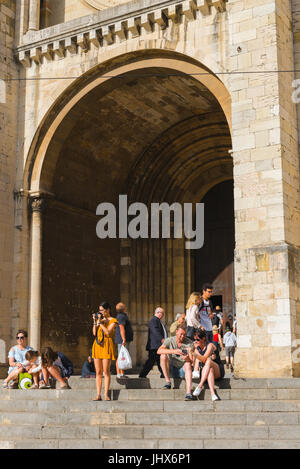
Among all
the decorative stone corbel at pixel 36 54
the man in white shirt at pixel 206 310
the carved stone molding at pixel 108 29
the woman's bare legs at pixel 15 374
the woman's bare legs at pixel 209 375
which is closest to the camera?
the woman's bare legs at pixel 209 375

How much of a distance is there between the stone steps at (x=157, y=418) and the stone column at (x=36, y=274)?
4.62m

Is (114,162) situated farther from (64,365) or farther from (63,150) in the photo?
(64,365)

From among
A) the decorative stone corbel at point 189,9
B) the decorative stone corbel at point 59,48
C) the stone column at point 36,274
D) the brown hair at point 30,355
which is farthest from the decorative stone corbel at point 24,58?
the brown hair at point 30,355

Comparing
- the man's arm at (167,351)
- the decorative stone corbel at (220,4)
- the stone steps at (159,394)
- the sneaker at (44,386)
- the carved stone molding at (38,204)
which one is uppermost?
the decorative stone corbel at (220,4)

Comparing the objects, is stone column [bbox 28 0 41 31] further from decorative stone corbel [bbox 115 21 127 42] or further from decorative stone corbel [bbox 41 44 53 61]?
decorative stone corbel [bbox 115 21 127 42]

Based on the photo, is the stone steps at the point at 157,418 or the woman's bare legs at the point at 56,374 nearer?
the stone steps at the point at 157,418

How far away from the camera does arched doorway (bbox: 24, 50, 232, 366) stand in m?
15.5

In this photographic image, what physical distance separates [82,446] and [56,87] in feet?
32.2

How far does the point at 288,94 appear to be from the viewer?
40.6ft

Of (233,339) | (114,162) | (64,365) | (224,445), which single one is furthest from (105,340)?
(114,162)

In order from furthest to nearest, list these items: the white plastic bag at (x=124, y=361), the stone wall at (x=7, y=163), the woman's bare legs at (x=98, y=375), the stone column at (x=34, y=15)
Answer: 1. the stone column at (x=34, y=15)
2. the stone wall at (x=7, y=163)
3. the white plastic bag at (x=124, y=361)
4. the woman's bare legs at (x=98, y=375)

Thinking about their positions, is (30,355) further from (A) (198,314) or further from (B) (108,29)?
(B) (108,29)

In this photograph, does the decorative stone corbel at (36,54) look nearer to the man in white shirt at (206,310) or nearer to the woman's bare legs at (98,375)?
the man in white shirt at (206,310)

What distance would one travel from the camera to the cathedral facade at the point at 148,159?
461 inches
